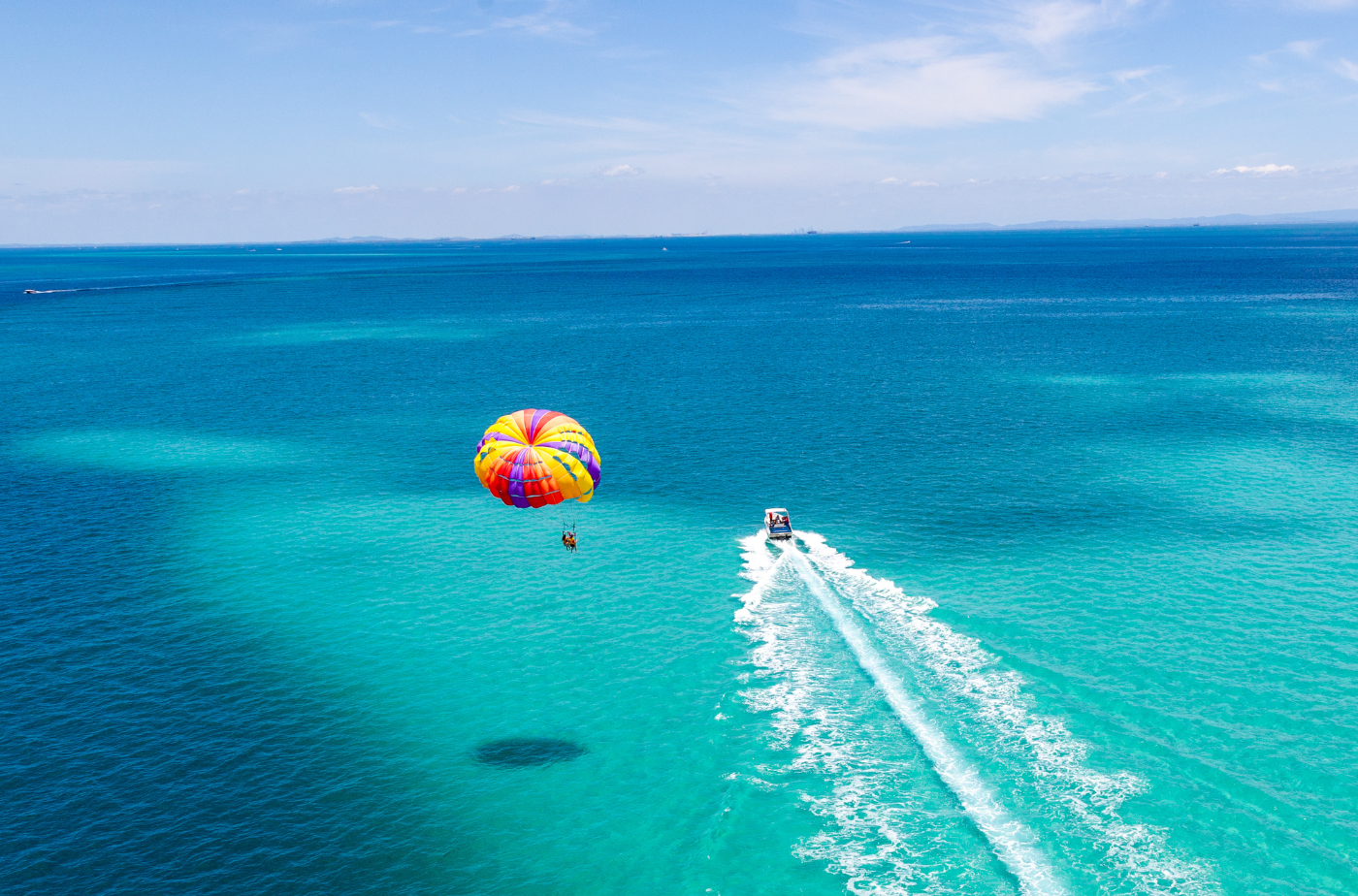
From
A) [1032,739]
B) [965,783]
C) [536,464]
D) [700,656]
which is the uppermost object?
[536,464]

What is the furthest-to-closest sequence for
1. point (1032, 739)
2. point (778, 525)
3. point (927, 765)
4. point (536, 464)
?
point (778, 525) < point (536, 464) < point (1032, 739) < point (927, 765)

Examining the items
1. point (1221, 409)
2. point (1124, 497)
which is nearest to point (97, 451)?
point (1124, 497)

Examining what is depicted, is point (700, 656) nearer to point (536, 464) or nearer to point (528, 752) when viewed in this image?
point (528, 752)

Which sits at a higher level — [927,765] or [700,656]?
[700,656]

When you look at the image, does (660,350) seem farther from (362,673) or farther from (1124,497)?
(362,673)

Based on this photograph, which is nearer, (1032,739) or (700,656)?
(1032,739)

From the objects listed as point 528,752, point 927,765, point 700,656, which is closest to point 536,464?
point 528,752

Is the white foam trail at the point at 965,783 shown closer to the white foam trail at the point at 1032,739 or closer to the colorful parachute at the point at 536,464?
the white foam trail at the point at 1032,739

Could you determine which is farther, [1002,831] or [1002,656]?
[1002,656]
